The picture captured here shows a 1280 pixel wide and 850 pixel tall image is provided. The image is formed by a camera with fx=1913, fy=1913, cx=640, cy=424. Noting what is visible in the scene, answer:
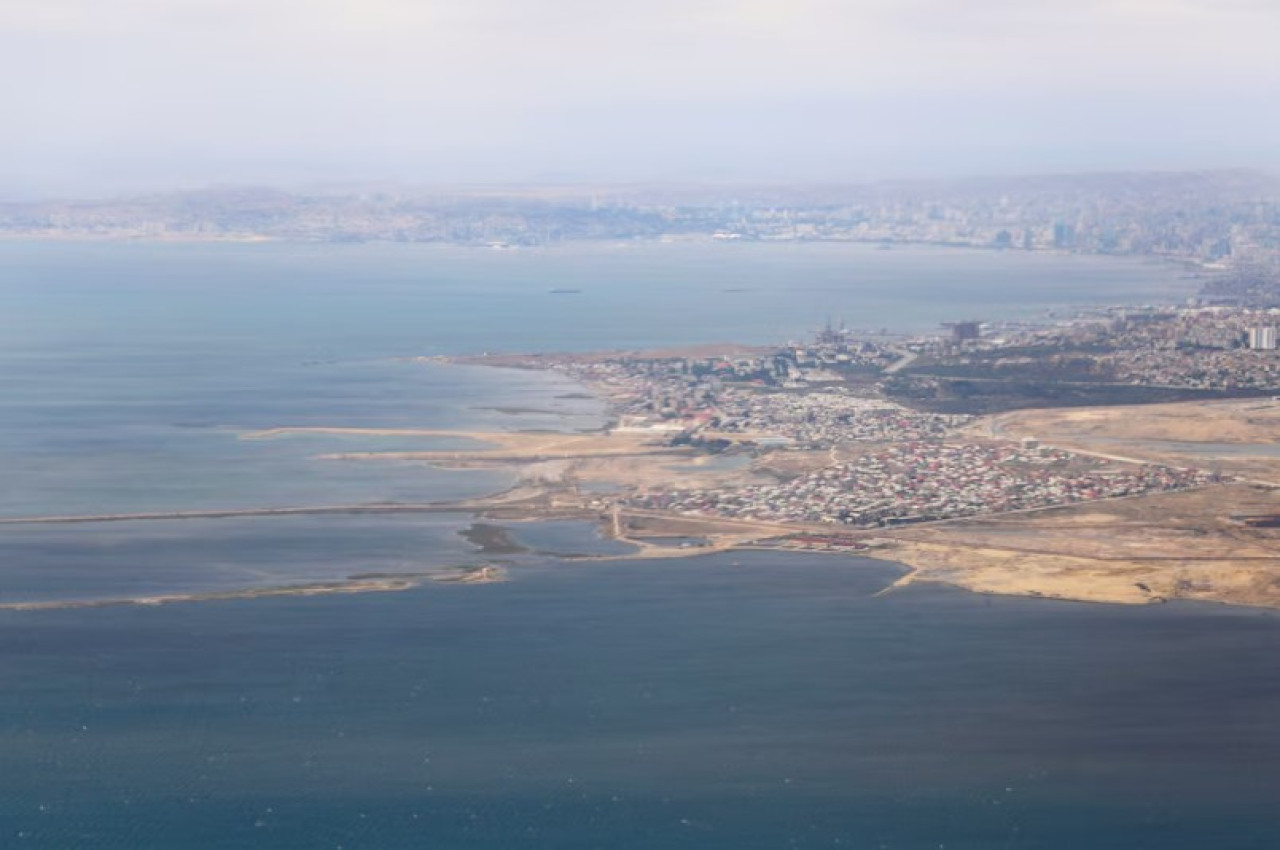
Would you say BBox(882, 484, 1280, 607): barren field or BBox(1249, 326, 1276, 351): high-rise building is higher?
BBox(1249, 326, 1276, 351): high-rise building

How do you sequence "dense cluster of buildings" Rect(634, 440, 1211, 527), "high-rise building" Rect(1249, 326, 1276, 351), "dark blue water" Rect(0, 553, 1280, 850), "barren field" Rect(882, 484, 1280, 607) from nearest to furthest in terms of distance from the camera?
"dark blue water" Rect(0, 553, 1280, 850)
"barren field" Rect(882, 484, 1280, 607)
"dense cluster of buildings" Rect(634, 440, 1211, 527)
"high-rise building" Rect(1249, 326, 1276, 351)

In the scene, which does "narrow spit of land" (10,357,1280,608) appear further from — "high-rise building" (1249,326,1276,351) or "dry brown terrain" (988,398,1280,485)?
"high-rise building" (1249,326,1276,351)

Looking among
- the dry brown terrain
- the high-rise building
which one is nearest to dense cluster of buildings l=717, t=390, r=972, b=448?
the dry brown terrain

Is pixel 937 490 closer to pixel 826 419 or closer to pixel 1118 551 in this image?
→ pixel 1118 551

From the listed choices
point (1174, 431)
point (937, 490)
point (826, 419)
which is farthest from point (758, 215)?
point (937, 490)

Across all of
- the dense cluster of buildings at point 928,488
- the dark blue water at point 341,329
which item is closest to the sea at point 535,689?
the dark blue water at point 341,329

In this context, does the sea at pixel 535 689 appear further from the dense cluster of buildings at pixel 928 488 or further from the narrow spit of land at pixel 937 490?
the dense cluster of buildings at pixel 928 488

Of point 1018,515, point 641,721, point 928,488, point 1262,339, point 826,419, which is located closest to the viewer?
point 641,721
